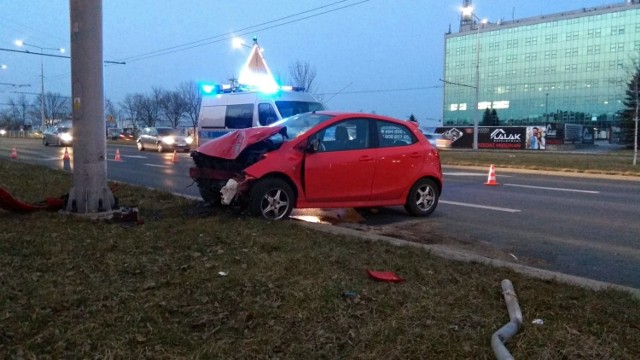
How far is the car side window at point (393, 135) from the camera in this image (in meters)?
8.56

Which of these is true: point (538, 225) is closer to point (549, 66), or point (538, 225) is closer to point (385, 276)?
point (385, 276)

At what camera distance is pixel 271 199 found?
758cm

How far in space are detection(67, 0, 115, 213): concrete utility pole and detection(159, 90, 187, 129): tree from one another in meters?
71.2

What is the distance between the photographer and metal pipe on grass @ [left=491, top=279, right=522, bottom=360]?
321 centimetres

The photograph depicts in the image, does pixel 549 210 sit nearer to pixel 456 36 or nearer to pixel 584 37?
pixel 584 37

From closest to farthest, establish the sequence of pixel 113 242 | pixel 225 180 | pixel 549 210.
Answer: pixel 113 242
pixel 225 180
pixel 549 210

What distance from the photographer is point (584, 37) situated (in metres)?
92.7

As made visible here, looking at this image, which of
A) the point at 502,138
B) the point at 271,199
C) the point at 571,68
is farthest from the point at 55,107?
the point at 271,199

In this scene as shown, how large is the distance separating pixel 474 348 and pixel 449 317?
47 cm

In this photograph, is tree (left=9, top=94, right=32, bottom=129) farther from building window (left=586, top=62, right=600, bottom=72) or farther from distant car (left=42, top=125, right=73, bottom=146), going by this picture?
building window (left=586, top=62, right=600, bottom=72)

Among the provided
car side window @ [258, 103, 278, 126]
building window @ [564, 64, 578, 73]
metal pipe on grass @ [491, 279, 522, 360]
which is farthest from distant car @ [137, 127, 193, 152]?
building window @ [564, 64, 578, 73]

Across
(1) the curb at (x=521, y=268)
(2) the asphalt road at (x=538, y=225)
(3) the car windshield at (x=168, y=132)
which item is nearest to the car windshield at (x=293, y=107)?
(2) the asphalt road at (x=538, y=225)

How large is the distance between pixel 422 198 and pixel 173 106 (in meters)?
72.6

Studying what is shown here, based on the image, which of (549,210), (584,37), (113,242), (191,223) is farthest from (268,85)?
(584,37)
